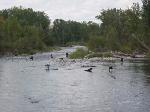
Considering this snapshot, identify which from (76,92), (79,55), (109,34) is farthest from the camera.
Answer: (109,34)

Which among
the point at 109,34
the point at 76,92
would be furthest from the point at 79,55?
the point at 76,92

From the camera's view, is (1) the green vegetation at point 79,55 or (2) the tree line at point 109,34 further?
(2) the tree line at point 109,34

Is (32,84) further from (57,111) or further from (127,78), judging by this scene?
(57,111)

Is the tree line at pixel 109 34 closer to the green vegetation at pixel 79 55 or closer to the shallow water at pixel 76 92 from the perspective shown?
the green vegetation at pixel 79 55

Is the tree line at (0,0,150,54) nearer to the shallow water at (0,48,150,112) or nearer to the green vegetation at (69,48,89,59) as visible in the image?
the green vegetation at (69,48,89,59)

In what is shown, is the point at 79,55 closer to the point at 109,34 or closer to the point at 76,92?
the point at 109,34

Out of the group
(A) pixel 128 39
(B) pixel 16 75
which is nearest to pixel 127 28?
(A) pixel 128 39

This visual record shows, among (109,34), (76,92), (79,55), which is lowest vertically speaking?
(76,92)

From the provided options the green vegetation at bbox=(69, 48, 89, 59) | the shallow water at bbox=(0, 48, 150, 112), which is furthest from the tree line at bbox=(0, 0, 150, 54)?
the shallow water at bbox=(0, 48, 150, 112)

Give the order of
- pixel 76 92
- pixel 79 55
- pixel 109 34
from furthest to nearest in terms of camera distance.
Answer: pixel 109 34 → pixel 79 55 → pixel 76 92

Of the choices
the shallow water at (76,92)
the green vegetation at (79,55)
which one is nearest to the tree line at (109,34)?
the green vegetation at (79,55)

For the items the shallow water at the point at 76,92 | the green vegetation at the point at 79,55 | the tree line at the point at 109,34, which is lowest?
the shallow water at the point at 76,92

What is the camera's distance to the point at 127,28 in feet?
440

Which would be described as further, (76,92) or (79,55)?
(79,55)
